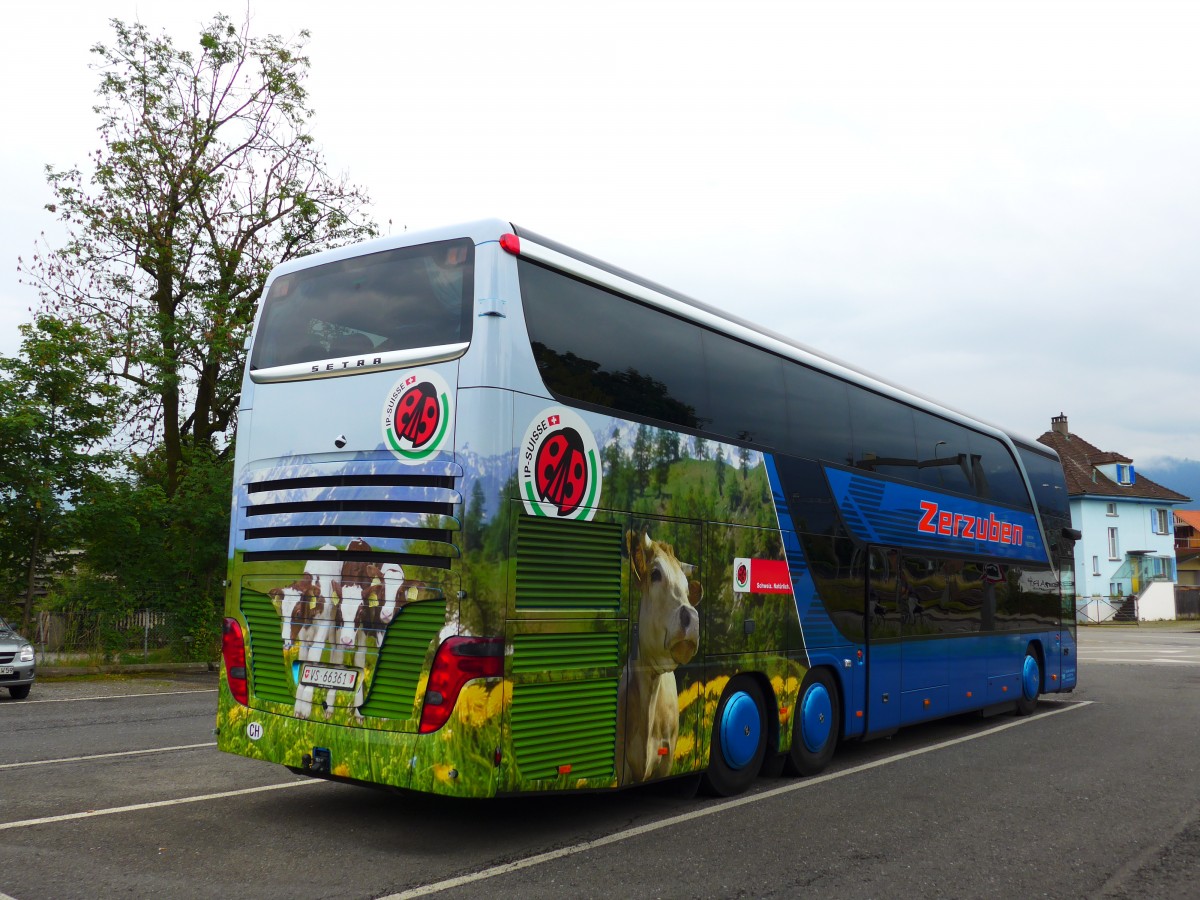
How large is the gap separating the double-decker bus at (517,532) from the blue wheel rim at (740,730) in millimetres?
29

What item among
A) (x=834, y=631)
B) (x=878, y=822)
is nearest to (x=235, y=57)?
(x=834, y=631)

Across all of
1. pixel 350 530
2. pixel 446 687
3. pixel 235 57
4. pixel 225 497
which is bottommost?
pixel 446 687

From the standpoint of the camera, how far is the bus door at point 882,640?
416 inches

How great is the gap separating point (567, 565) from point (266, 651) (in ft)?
7.24

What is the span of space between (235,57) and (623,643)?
23.3 meters

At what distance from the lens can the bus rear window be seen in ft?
22.2

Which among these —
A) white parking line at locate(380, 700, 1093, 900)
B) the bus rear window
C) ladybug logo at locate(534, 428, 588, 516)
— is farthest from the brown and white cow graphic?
the bus rear window

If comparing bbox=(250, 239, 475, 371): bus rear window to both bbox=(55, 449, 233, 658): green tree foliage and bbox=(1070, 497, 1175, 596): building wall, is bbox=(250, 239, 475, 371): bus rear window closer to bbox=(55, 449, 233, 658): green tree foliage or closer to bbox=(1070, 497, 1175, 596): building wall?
bbox=(55, 449, 233, 658): green tree foliage

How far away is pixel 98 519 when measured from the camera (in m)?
21.0

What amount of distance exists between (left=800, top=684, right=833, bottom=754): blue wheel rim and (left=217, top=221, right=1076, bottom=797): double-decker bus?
4cm

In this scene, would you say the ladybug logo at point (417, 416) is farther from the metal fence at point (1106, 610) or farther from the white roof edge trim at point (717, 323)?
the metal fence at point (1106, 610)

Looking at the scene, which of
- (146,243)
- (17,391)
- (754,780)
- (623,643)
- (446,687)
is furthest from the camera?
(146,243)

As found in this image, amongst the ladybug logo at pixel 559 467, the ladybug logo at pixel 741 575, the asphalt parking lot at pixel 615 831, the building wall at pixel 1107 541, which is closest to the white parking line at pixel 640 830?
the asphalt parking lot at pixel 615 831

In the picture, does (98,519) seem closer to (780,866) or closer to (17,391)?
(17,391)
